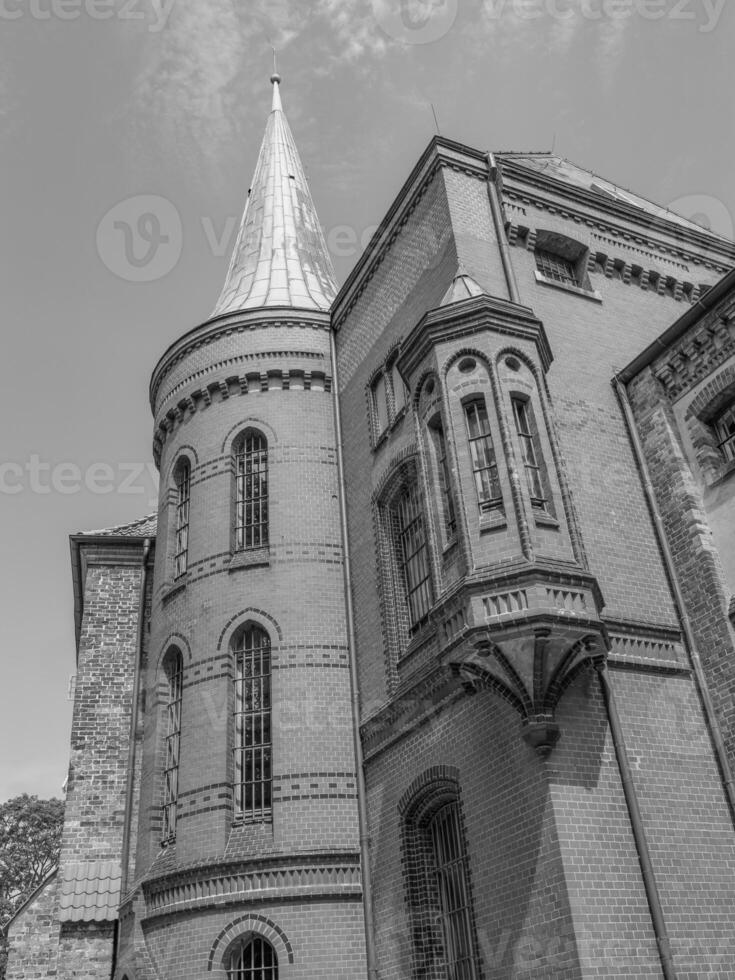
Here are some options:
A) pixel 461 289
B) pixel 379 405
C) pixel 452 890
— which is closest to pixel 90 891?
→ pixel 452 890

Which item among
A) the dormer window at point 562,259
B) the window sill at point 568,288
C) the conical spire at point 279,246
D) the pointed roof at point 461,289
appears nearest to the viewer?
the pointed roof at point 461,289

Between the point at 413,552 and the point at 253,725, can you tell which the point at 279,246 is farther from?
the point at 253,725

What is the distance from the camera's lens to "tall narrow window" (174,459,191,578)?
57.9ft

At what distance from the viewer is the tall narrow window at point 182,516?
17655mm

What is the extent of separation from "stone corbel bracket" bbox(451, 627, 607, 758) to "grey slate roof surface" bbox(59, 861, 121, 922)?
10.4 meters

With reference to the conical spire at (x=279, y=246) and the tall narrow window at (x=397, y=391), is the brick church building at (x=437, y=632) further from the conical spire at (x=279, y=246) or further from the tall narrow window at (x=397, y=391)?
the conical spire at (x=279, y=246)

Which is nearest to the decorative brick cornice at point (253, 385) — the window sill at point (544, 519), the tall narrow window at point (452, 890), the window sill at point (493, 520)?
the window sill at point (493, 520)

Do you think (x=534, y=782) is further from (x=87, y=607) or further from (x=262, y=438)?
(x=87, y=607)

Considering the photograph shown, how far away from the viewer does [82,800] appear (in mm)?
18531

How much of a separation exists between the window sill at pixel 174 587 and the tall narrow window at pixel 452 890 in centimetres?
659

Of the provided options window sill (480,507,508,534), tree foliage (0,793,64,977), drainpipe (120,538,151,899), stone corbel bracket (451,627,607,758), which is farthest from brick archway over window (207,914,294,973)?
tree foliage (0,793,64,977)

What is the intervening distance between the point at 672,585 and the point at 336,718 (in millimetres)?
5632

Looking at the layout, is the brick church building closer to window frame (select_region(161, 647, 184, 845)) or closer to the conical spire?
window frame (select_region(161, 647, 184, 845))

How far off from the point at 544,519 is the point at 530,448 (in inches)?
45.3
